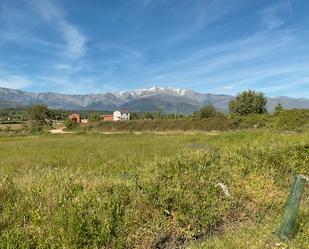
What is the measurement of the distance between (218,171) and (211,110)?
277 ft

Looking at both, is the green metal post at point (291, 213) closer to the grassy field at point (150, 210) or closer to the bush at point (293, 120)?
the grassy field at point (150, 210)

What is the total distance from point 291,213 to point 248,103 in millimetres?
85140

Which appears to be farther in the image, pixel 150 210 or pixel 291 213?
pixel 150 210

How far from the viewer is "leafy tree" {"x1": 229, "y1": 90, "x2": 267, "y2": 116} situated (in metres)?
87.2

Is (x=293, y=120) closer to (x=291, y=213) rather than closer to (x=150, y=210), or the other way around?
(x=291, y=213)

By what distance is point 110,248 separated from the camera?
5535mm

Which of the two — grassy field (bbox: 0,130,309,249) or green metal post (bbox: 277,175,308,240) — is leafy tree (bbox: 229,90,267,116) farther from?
green metal post (bbox: 277,175,308,240)

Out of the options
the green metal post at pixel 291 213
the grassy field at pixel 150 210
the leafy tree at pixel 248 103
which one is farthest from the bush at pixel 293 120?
the leafy tree at pixel 248 103

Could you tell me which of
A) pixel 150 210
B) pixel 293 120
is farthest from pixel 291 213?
pixel 293 120

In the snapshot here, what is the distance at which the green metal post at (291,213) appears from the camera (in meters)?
5.98

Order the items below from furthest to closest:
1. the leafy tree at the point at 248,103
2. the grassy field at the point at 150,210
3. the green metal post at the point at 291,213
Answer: the leafy tree at the point at 248,103 → the green metal post at the point at 291,213 → the grassy field at the point at 150,210

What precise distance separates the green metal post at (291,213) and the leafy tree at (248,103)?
83021mm

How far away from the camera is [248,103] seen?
8844 centimetres

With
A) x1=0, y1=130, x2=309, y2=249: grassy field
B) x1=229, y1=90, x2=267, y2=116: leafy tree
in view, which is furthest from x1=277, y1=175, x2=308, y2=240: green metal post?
x1=229, y1=90, x2=267, y2=116: leafy tree
